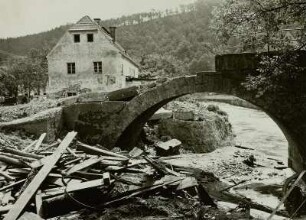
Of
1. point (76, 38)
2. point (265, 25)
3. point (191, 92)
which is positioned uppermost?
point (76, 38)

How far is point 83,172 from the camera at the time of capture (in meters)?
8.06

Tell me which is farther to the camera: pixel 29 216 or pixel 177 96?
pixel 177 96

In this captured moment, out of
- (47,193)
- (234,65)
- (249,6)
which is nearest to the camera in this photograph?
(47,193)

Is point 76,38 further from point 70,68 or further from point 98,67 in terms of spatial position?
point 98,67

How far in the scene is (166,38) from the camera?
93.4 m

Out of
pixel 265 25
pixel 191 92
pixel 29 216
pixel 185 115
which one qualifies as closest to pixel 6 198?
pixel 29 216

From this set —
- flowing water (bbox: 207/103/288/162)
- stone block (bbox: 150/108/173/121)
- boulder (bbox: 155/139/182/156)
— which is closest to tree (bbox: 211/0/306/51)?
boulder (bbox: 155/139/182/156)

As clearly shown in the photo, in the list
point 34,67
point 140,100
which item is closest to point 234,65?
point 140,100

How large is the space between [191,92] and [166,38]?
83.6m

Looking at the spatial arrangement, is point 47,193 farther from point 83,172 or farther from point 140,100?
point 140,100

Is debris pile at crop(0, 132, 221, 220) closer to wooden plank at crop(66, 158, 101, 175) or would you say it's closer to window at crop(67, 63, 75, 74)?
wooden plank at crop(66, 158, 101, 175)

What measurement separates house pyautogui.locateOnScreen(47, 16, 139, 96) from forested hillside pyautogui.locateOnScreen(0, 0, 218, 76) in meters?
35.1

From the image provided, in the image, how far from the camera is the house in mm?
30844

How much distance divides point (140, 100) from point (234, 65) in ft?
10.6
